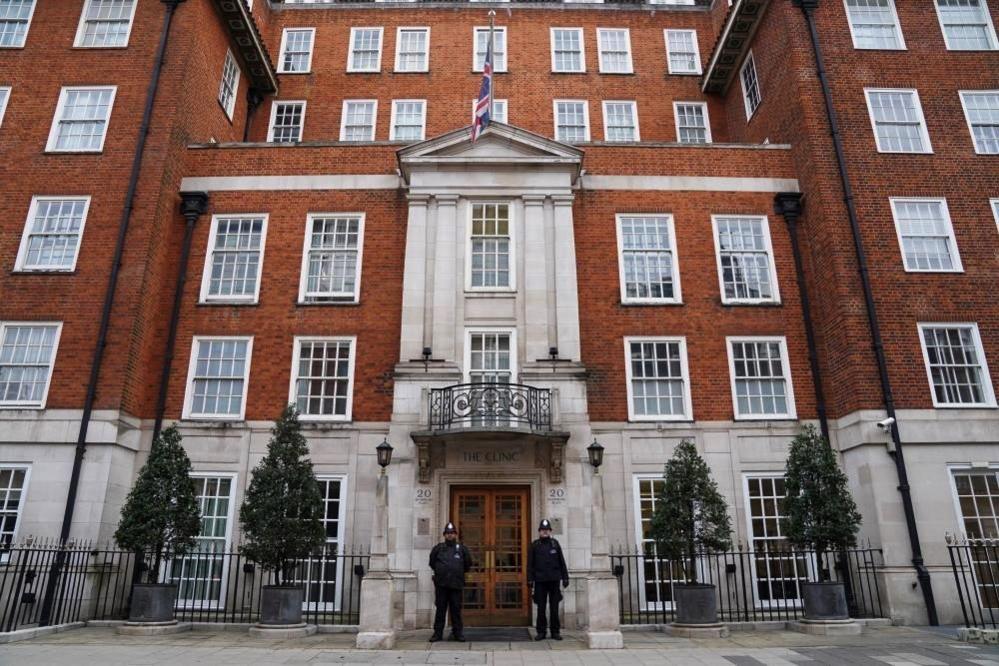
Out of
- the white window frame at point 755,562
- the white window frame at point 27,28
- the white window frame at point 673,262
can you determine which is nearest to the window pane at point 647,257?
the white window frame at point 673,262

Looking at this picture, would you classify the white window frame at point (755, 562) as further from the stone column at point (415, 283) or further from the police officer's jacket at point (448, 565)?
the stone column at point (415, 283)

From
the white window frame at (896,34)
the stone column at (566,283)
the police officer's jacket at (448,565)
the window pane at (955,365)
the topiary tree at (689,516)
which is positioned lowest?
the police officer's jacket at (448,565)

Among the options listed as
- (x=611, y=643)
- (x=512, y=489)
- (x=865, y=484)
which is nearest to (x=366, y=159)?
(x=512, y=489)

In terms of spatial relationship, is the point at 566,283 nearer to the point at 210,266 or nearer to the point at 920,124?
the point at 210,266

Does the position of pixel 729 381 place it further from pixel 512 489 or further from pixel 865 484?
pixel 512 489

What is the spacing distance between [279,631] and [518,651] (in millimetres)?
5082

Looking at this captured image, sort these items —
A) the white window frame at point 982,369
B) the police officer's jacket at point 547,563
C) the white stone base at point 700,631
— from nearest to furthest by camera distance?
1. the police officer's jacket at point 547,563
2. the white stone base at point 700,631
3. the white window frame at point 982,369

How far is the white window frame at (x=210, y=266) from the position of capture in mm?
18781

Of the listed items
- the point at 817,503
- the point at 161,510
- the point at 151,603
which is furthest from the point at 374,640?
the point at 817,503

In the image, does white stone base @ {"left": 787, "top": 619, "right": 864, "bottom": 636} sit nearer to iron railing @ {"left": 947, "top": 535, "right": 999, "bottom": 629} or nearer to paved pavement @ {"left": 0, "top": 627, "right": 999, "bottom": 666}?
paved pavement @ {"left": 0, "top": 627, "right": 999, "bottom": 666}

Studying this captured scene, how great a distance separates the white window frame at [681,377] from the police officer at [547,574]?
565cm

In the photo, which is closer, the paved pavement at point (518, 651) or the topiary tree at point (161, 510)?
the paved pavement at point (518, 651)

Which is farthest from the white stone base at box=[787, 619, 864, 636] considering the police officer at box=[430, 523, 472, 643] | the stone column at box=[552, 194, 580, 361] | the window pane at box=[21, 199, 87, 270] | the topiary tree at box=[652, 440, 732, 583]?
the window pane at box=[21, 199, 87, 270]

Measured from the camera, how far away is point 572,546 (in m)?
15.0
